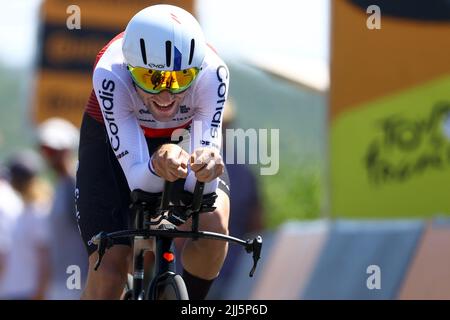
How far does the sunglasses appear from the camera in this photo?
6.09 m

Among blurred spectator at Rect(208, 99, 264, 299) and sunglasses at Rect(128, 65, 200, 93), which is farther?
blurred spectator at Rect(208, 99, 264, 299)

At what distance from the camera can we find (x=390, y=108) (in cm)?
970

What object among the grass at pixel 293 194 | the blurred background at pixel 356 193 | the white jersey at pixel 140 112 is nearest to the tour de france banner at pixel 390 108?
the blurred background at pixel 356 193

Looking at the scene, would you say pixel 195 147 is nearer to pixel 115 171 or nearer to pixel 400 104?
pixel 115 171

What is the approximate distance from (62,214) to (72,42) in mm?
3303

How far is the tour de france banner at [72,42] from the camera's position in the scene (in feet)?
43.5

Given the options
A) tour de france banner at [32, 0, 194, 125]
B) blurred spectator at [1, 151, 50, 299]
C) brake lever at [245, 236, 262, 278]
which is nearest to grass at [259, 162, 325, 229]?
tour de france banner at [32, 0, 194, 125]

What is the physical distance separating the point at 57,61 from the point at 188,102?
7261mm

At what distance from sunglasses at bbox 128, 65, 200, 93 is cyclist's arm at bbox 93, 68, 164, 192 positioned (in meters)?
0.19

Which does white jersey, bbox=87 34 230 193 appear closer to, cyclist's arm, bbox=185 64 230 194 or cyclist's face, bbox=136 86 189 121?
cyclist's arm, bbox=185 64 230 194

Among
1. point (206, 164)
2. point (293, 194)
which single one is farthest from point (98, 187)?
point (293, 194)

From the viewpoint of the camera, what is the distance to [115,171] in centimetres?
666

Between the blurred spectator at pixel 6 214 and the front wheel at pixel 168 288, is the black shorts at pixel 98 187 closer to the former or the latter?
the front wheel at pixel 168 288

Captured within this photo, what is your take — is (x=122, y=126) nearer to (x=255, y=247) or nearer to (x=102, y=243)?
(x=102, y=243)
